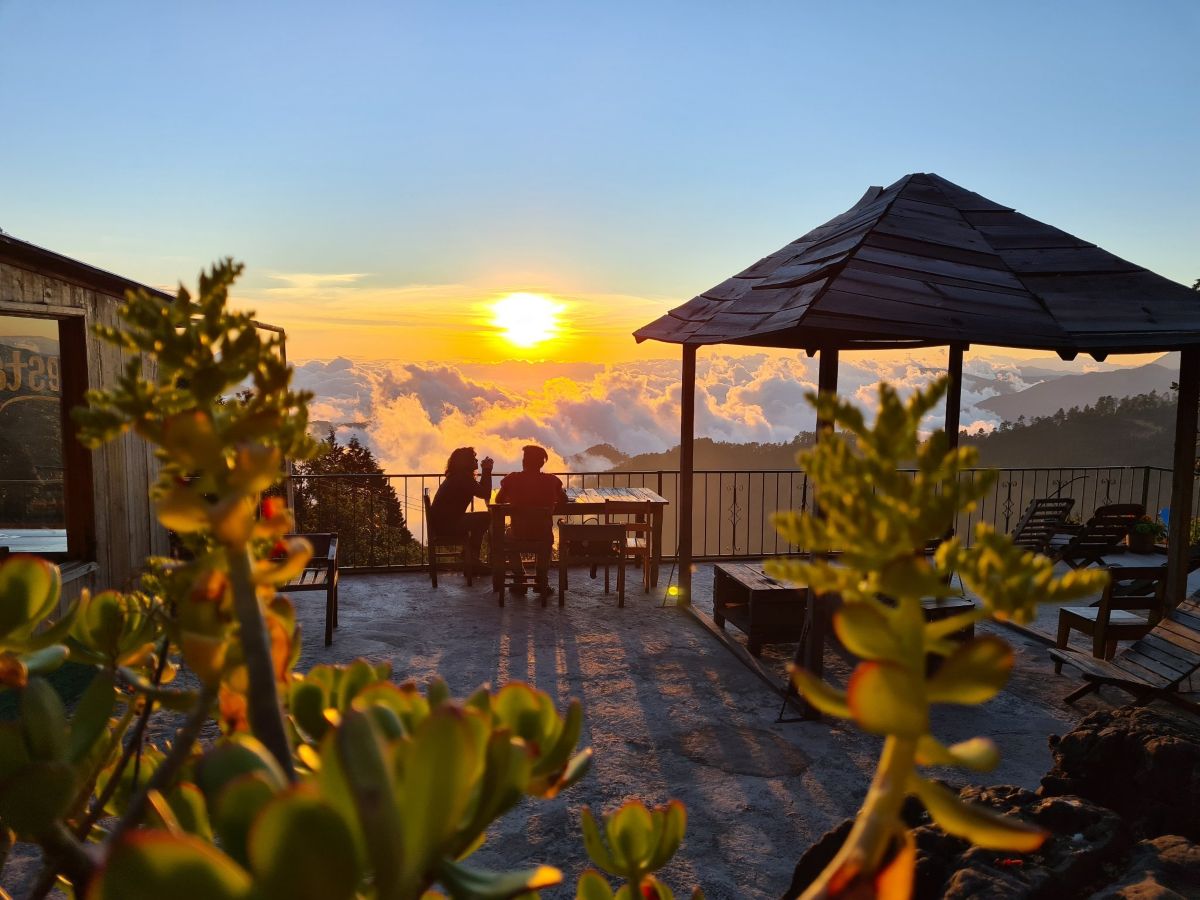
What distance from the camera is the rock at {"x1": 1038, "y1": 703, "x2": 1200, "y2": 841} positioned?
9.37 feet

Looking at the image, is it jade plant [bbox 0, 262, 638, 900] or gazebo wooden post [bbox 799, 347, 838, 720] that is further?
gazebo wooden post [bbox 799, 347, 838, 720]

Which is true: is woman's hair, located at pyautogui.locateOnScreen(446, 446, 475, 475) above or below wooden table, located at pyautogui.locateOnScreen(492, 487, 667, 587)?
above

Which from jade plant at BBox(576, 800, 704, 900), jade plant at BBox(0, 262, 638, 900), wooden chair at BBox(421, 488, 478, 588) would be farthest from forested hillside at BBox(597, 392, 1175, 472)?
jade plant at BBox(0, 262, 638, 900)

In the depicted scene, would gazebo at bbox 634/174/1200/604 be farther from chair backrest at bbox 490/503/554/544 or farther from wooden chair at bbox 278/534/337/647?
wooden chair at bbox 278/534/337/647

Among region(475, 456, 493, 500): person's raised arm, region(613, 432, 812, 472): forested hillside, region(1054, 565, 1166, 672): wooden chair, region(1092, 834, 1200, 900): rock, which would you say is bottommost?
region(613, 432, 812, 472): forested hillside

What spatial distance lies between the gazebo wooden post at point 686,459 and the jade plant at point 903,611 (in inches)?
262

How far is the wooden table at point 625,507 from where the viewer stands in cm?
761

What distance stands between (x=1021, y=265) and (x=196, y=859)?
6350 mm

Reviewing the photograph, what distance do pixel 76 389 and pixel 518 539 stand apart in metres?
3.62

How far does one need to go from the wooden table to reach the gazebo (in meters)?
1.82

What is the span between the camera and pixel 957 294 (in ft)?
16.3

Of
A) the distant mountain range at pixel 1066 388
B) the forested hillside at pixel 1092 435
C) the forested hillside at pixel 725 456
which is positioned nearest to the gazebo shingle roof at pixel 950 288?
the forested hillside at pixel 1092 435

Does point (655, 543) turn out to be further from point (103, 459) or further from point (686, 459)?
point (103, 459)

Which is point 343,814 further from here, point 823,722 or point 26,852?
point 823,722
